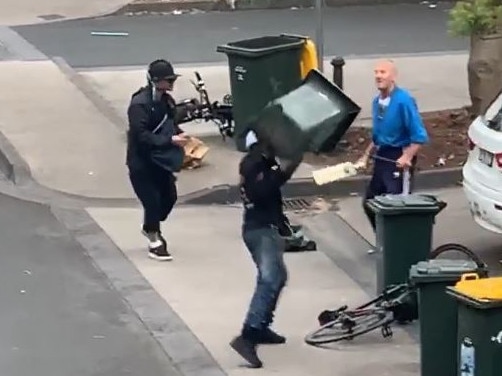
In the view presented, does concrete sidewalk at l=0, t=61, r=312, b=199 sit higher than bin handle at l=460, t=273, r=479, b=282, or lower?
lower

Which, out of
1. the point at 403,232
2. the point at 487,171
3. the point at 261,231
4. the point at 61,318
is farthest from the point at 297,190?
the point at 261,231

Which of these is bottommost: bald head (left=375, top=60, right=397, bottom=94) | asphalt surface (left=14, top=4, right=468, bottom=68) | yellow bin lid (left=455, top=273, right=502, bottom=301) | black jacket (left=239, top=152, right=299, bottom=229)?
asphalt surface (left=14, top=4, right=468, bottom=68)

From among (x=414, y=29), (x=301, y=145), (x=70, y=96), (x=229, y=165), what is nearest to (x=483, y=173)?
(x=301, y=145)

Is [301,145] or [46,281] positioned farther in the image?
[46,281]

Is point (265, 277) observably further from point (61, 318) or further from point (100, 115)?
point (100, 115)

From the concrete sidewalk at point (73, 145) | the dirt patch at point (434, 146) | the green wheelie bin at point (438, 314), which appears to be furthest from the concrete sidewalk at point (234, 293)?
the dirt patch at point (434, 146)

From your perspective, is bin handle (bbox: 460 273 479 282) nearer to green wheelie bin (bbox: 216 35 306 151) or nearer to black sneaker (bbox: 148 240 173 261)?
black sneaker (bbox: 148 240 173 261)

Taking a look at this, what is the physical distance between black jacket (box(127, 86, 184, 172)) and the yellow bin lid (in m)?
3.92

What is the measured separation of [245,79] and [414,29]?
9299 mm

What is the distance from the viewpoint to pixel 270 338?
9.16 m

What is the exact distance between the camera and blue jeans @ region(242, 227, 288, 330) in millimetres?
8867

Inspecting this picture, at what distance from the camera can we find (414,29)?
77.5ft

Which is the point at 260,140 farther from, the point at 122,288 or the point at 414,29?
the point at 414,29

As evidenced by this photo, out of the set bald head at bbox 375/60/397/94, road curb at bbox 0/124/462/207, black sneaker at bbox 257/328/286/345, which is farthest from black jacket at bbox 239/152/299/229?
road curb at bbox 0/124/462/207
